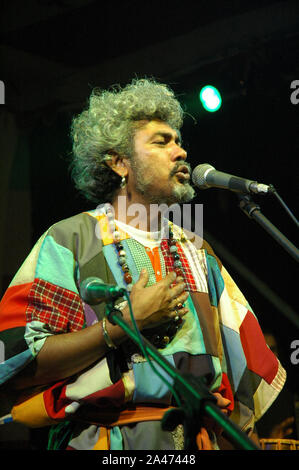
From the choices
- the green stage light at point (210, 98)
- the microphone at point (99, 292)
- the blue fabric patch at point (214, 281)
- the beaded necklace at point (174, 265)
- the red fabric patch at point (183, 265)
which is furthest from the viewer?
the green stage light at point (210, 98)

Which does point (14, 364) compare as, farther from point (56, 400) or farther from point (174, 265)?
point (174, 265)

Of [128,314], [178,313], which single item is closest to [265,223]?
[178,313]

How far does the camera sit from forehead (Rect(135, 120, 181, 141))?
2.66 meters

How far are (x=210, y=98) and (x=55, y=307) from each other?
2.12 m

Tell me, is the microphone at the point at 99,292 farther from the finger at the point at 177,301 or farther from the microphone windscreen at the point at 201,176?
the microphone windscreen at the point at 201,176

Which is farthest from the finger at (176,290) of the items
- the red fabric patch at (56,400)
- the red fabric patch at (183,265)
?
the red fabric patch at (56,400)

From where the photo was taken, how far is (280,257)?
3.84m

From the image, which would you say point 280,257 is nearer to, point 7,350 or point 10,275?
point 10,275

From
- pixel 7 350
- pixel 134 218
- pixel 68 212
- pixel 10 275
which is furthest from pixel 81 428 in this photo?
pixel 68 212

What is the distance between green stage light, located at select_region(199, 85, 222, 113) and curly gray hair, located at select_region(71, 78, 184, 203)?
0.78 metres

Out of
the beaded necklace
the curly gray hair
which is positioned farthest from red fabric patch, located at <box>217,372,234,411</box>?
the curly gray hair

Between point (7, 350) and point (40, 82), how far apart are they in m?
2.52

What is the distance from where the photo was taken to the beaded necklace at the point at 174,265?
2127mm

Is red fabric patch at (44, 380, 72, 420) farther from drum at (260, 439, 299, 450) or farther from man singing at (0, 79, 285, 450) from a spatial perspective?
drum at (260, 439, 299, 450)
